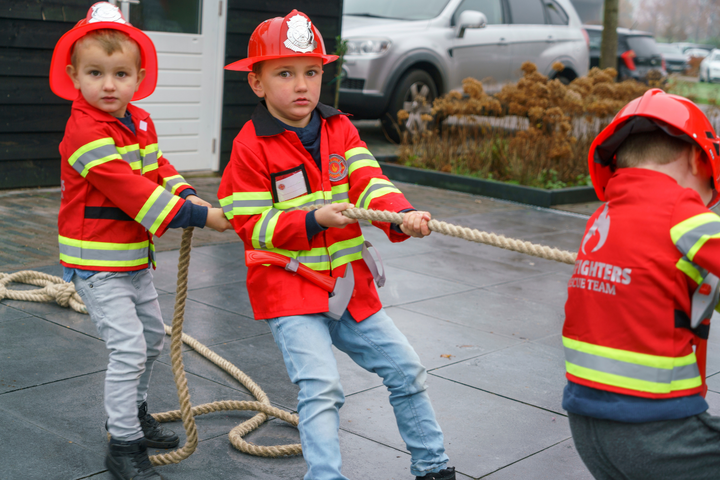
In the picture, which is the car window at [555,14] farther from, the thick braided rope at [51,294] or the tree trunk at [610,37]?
the thick braided rope at [51,294]

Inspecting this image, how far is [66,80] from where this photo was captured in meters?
3.00

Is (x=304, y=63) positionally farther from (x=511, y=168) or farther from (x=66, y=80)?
(x=511, y=168)

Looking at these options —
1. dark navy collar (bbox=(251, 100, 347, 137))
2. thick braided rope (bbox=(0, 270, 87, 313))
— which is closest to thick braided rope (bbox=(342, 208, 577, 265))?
dark navy collar (bbox=(251, 100, 347, 137))

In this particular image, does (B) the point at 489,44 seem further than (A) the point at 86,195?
Yes

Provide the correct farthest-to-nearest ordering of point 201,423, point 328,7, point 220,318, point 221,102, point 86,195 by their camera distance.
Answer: point 328,7
point 221,102
point 220,318
point 201,423
point 86,195

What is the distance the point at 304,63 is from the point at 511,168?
22.6ft

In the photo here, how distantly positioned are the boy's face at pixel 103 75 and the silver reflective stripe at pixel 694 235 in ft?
6.28

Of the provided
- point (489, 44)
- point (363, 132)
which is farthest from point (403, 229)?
point (363, 132)

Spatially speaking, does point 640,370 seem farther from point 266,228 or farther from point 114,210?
point 114,210

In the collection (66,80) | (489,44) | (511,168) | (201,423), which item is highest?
(489,44)

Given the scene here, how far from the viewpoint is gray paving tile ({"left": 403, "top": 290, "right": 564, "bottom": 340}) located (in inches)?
186

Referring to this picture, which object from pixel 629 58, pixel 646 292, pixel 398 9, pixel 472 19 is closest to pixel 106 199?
pixel 646 292

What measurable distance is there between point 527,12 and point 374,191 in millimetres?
11219

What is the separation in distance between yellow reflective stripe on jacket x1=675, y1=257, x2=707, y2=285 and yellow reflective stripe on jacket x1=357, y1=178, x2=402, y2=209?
3.54ft
